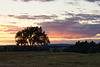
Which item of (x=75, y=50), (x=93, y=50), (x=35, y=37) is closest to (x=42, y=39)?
(x=35, y=37)

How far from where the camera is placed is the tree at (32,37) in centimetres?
9431

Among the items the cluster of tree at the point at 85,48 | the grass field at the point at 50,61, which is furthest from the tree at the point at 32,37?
the grass field at the point at 50,61

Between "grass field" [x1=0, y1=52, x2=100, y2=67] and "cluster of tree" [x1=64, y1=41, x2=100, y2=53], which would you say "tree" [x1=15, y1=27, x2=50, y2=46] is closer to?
"cluster of tree" [x1=64, y1=41, x2=100, y2=53]

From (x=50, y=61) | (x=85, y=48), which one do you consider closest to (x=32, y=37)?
(x=85, y=48)

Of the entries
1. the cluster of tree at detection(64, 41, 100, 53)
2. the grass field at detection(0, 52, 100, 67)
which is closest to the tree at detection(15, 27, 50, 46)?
the cluster of tree at detection(64, 41, 100, 53)

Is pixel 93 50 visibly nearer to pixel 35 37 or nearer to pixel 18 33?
pixel 35 37

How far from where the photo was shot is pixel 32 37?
95188mm

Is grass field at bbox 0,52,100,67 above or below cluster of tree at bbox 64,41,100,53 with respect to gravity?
above

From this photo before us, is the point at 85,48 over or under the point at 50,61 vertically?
under

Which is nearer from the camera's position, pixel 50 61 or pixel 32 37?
pixel 50 61

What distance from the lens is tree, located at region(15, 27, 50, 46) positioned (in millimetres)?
94312

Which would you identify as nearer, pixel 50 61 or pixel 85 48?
pixel 50 61

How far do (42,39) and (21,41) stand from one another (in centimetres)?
1063

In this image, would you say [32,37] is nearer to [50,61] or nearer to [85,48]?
[85,48]
